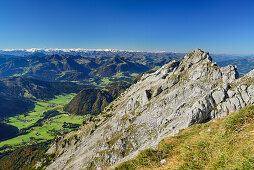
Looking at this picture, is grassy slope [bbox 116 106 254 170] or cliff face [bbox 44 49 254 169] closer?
grassy slope [bbox 116 106 254 170]

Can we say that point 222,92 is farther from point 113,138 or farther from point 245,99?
point 113,138

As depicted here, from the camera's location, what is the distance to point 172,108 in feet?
238

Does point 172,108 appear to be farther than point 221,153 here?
Yes

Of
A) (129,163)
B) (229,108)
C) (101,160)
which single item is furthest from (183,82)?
(129,163)

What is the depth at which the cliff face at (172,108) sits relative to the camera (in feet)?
173

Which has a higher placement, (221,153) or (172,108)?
(221,153)

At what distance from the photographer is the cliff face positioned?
5262cm

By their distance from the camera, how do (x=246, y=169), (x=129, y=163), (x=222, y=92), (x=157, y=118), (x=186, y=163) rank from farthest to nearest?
(x=157, y=118), (x=222, y=92), (x=129, y=163), (x=186, y=163), (x=246, y=169)

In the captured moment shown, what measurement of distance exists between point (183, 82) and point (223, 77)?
20950 mm

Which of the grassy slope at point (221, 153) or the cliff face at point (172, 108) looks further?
the cliff face at point (172, 108)

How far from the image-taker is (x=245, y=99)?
167 feet

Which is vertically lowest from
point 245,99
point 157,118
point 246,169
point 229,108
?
point 157,118

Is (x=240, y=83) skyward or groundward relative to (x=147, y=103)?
skyward

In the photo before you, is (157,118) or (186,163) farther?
(157,118)
